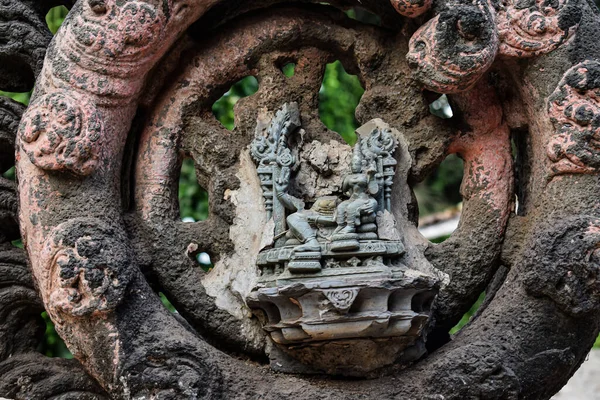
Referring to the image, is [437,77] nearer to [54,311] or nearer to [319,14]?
[319,14]

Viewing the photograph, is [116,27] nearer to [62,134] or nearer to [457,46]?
[62,134]

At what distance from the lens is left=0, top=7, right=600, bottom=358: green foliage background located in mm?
6168

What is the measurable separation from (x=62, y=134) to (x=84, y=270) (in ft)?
1.54

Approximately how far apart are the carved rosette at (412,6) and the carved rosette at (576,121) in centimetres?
54

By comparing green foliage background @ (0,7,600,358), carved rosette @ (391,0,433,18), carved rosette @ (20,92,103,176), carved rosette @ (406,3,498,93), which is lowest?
green foliage background @ (0,7,600,358)

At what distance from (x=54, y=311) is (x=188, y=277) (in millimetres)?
499

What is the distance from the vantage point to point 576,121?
3.21 meters

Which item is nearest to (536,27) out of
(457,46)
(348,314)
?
(457,46)

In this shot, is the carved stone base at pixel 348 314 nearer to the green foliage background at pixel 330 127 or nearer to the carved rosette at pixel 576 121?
the carved rosette at pixel 576 121

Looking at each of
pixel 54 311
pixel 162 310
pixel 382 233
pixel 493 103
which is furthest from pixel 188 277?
pixel 493 103

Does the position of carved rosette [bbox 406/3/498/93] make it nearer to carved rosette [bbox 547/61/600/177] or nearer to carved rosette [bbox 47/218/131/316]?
carved rosette [bbox 547/61/600/177]

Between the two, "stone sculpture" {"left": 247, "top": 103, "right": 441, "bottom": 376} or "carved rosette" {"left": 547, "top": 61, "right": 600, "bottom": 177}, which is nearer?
"stone sculpture" {"left": 247, "top": 103, "right": 441, "bottom": 376}

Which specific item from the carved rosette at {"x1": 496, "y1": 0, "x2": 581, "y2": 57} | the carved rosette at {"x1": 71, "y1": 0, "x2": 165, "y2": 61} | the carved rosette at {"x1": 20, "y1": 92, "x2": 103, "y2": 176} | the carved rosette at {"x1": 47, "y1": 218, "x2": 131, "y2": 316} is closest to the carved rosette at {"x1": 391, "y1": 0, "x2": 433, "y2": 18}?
the carved rosette at {"x1": 496, "y1": 0, "x2": 581, "y2": 57}

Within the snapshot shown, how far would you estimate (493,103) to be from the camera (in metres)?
3.55
